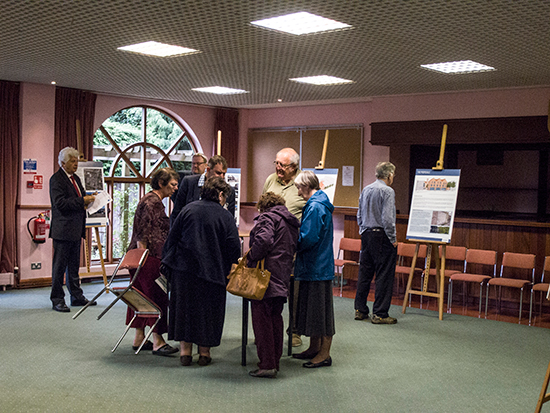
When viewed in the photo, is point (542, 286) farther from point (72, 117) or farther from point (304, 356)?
point (72, 117)

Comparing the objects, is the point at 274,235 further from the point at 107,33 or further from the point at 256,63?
the point at 256,63

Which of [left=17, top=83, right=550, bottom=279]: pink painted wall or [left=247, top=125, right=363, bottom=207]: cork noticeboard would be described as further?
[left=247, top=125, right=363, bottom=207]: cork noticeboard

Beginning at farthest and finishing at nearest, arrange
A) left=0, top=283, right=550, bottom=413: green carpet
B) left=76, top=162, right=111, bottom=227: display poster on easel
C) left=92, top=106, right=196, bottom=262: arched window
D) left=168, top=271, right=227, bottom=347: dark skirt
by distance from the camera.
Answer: left=92, top=106, right=196, bottom=262: arched window → left=76, top=162, right=111, bottom=227: display poster on easel → left=168, top=271, right=227, bottom=347: dark skirt → left=0, top=283, right=550, bottom=413: green carpet

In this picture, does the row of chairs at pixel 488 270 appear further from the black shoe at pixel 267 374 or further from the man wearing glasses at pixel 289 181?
the black shoe at pixel 267 374

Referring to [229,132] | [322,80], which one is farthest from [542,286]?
[229,132]

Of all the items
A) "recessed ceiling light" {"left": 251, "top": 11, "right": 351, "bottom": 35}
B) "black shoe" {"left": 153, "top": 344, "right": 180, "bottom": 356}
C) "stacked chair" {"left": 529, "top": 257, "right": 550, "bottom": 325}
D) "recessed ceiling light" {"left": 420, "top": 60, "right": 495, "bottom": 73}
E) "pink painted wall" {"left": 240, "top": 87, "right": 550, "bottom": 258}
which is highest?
"recessed ceiling light" {"left": 420, "top": 60, "right": 495, "bottom": 73}

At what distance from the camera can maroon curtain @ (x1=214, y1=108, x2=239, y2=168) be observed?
11.7m

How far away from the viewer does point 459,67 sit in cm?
736

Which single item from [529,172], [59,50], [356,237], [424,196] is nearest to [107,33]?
[59,50]

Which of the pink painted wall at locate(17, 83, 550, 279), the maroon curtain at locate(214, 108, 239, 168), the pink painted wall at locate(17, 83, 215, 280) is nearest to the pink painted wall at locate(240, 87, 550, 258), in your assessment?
the pink painted wall at locate(17, 83, 550, 279)

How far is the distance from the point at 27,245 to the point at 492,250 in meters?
6.48

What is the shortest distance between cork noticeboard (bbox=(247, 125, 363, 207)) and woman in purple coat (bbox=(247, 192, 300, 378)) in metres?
5.99

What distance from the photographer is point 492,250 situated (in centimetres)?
848

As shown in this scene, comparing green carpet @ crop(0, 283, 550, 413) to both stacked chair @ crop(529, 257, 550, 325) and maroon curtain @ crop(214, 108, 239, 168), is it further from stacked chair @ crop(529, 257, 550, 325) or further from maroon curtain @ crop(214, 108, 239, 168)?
maroon curtain @ crop(214, 108, 239, 168)
